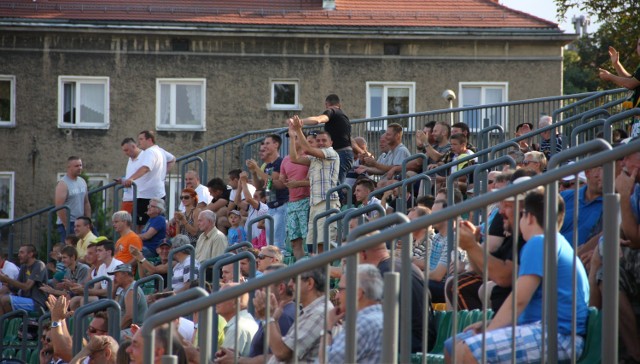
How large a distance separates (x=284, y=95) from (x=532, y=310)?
2401 centimetres

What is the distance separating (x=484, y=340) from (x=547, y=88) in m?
24.9

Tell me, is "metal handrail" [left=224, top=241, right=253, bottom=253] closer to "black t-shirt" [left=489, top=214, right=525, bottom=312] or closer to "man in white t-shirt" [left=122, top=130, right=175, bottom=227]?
"black t-shirt" [left=489, top=214, right=525, bottom=312]

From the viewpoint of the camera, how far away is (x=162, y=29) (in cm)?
2969

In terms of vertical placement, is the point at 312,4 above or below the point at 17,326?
above

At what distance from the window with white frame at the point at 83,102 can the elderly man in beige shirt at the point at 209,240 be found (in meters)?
15.8

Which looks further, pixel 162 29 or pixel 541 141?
pixel 162 29

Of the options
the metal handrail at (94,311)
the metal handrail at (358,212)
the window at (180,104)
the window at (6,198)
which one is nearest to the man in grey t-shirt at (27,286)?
the metal handrail at (94,311)

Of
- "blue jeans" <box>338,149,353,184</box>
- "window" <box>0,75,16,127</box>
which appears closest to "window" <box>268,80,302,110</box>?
"window" <box>0,75,16,127</box>

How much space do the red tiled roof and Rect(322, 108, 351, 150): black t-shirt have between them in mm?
14353

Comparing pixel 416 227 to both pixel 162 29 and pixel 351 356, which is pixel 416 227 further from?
pixel 162 29

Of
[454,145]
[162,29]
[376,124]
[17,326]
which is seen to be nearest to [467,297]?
[454,145]

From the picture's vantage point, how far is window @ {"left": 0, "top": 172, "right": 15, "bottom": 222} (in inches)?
1200

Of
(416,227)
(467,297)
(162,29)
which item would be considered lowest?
(467,297)

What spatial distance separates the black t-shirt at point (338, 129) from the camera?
15805 millimetres
